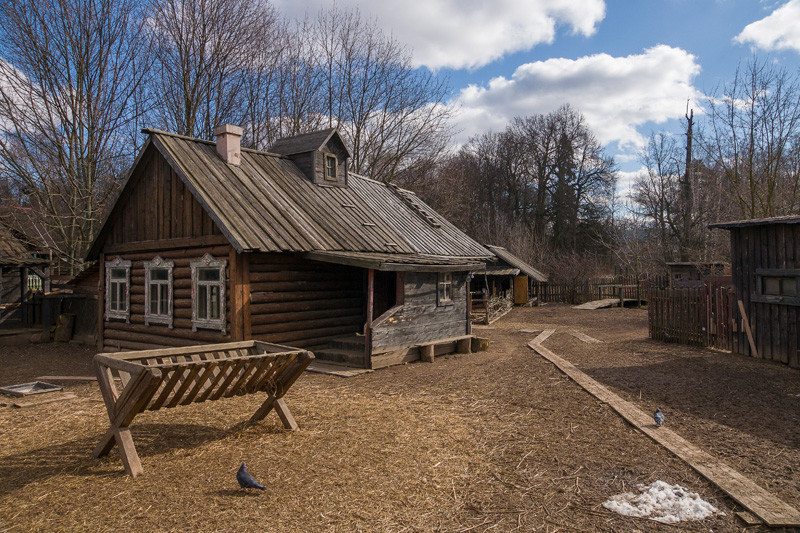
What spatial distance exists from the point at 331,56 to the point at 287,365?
91.4 feet

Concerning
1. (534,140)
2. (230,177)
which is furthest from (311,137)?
(534,140)

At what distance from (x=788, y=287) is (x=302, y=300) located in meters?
11.1

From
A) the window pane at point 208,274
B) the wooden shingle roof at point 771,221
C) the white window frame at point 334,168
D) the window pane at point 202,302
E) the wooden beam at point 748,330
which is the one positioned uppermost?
the white window frame at point 334,168

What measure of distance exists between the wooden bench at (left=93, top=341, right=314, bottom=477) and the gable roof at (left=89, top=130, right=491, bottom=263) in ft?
17.4

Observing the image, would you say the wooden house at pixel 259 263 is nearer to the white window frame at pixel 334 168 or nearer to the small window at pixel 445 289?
the small window at pixel 445 289

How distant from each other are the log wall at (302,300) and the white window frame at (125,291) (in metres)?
4.90

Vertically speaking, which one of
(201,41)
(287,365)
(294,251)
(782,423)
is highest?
(201,41)

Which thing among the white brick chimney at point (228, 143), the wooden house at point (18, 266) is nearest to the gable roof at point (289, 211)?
the white brick chimney at point (228, 143)

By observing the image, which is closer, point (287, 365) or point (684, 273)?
point (287, 365)

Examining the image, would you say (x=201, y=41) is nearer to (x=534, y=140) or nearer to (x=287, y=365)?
(x=287, y=365)

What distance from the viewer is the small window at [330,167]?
1784cm

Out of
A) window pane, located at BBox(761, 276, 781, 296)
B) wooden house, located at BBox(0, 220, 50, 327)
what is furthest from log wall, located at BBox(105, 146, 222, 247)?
window pane, located at BBox(761, 276, 781, 296)

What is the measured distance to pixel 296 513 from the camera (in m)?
4.51

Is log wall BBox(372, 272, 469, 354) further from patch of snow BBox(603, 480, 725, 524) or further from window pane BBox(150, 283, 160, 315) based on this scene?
patch of snow BBox(603, 480, 725, 524)
